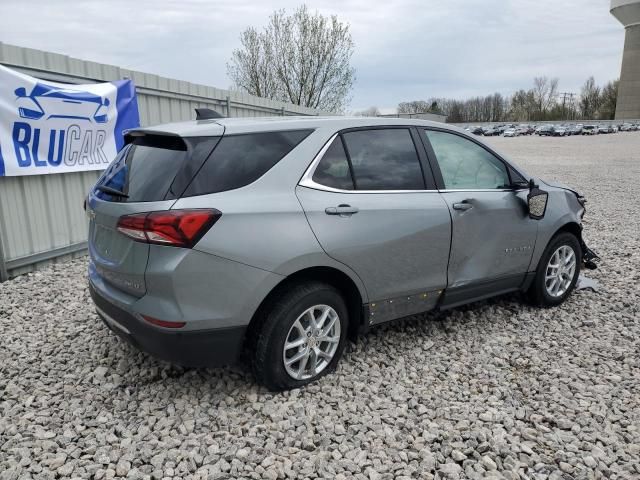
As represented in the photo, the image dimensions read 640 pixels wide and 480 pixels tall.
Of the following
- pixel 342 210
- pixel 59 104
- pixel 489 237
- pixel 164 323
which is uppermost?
pixel 59 104

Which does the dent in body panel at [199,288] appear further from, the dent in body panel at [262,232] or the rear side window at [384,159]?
the rear side window at [384,159]

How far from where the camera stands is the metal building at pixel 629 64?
84188 mm

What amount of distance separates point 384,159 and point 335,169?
1.49 feet

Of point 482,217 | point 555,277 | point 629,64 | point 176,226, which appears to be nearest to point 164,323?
point 176,226

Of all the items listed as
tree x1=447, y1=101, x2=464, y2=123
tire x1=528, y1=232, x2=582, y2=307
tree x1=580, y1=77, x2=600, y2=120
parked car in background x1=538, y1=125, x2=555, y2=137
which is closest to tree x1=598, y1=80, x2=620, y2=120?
tree x1=580, y1=77, x2=600, y2=120

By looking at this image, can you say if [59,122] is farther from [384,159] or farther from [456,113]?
[456,113]

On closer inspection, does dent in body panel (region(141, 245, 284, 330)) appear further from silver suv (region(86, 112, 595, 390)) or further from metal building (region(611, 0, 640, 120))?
metal building (region(611, 0, 640, 120))

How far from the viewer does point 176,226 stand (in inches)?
101

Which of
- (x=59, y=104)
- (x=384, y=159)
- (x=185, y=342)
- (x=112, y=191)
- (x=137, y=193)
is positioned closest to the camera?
(x=185, y=342)

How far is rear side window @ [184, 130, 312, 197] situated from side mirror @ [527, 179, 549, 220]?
2.17m

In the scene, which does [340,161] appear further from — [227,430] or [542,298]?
[542,298]

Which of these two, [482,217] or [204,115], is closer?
[204,115]

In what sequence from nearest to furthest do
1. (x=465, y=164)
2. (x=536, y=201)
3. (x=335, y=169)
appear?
1. (x=335, y=169)
2. (x=465, y=164)
3. (x=536, y=201)

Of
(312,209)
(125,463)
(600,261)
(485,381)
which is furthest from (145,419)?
(600,261)
